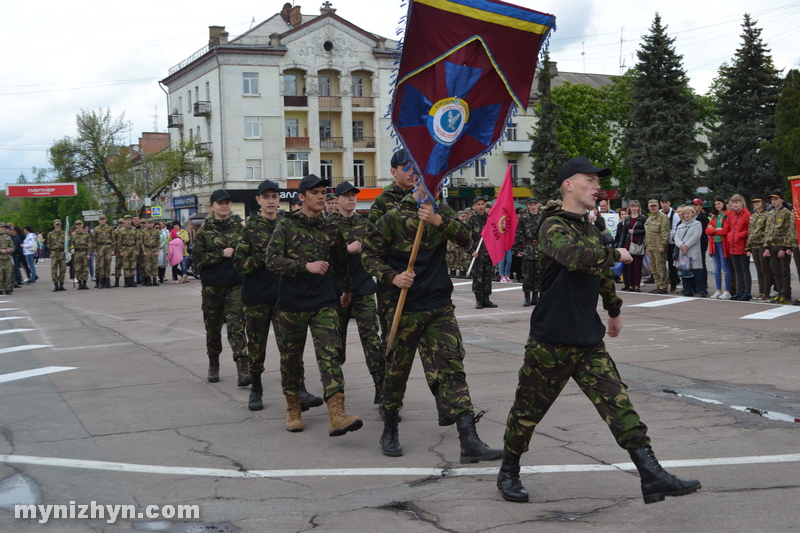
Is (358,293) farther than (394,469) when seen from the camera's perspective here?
Yes

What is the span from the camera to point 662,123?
166 feet

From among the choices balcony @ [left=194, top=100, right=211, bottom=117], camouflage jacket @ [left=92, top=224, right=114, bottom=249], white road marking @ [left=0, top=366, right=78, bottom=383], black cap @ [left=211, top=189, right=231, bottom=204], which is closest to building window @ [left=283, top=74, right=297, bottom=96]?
balcony @ [left=194, top=100, right=211, bottom=117]

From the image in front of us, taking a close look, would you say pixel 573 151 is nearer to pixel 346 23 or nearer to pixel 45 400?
pixel 346 23

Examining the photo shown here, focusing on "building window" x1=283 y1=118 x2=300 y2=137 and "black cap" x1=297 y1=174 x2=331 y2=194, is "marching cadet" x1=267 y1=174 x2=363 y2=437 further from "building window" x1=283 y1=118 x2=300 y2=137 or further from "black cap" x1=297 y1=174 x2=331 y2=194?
"building window" x1=283 y1=118 x2=300 y2=137

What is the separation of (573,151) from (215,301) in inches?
2385

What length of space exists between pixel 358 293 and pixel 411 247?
1960mm

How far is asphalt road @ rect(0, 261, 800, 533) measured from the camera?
476 centimetres

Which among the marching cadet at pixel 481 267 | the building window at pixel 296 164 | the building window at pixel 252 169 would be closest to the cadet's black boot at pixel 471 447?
the marching cadet at pixel 481 267

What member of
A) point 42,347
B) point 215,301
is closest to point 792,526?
point 215,301

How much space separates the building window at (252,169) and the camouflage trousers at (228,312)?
5376cm

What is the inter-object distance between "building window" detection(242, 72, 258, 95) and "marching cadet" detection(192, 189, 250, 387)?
5452 cm

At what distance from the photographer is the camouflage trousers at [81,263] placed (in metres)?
26.2

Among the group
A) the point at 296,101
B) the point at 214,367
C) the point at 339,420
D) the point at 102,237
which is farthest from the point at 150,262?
the point at 296,101

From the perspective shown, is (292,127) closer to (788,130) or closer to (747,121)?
(747,121)
